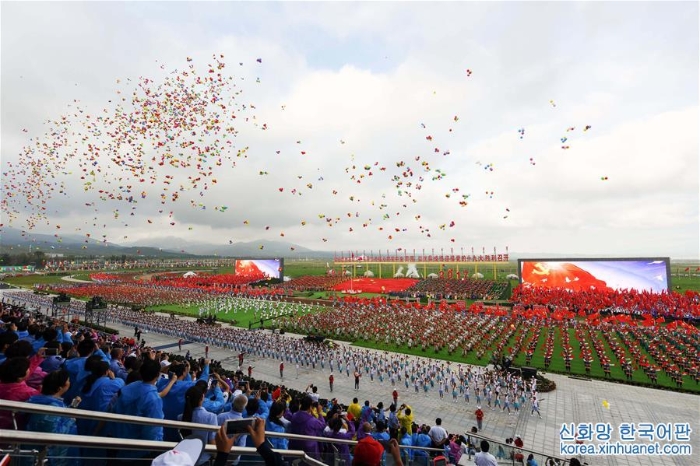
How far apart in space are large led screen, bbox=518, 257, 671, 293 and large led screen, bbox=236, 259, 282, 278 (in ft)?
175

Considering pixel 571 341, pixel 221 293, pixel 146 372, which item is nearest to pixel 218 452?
pixel 146 372

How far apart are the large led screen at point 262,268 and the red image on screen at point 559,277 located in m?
53.6

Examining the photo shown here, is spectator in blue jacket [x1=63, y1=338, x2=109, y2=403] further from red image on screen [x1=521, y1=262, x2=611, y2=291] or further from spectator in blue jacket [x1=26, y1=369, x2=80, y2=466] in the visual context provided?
red image on screen [x1=521, y1=262, x2=611, y2=291]

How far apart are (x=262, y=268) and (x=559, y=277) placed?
6263 centimetres

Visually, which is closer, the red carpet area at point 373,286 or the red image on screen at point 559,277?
the red image on screen at point 559,277

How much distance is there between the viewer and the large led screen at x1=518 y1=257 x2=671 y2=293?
50.7 m

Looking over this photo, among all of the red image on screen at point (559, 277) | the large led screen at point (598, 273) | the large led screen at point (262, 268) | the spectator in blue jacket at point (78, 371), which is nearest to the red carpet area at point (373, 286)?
the large led screen at point (262, 268)

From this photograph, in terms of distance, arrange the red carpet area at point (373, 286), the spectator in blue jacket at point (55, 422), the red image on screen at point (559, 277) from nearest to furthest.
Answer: the spectator in blue jacket at point (55, 422) → the red image on screen at point (559, 277) → the red carpet area at point (373, 286)

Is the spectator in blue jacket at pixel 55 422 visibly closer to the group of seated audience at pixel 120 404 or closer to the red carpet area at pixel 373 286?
the group of seated audience at pixel 120 404

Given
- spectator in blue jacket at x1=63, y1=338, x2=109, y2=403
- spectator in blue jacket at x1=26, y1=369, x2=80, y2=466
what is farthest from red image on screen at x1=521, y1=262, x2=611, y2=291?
spectator in blue jacket at x1=26, y1=369, x2=80, y2=466

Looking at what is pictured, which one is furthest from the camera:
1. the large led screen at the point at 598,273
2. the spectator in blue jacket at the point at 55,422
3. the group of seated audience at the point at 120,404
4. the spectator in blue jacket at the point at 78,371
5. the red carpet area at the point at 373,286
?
the red carpet area at the point at 373,286

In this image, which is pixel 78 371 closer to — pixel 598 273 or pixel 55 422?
pixel 55 422

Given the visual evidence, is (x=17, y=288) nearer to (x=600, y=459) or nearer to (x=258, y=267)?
(x=258, y=267)

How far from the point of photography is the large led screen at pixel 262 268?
82.7 meters
